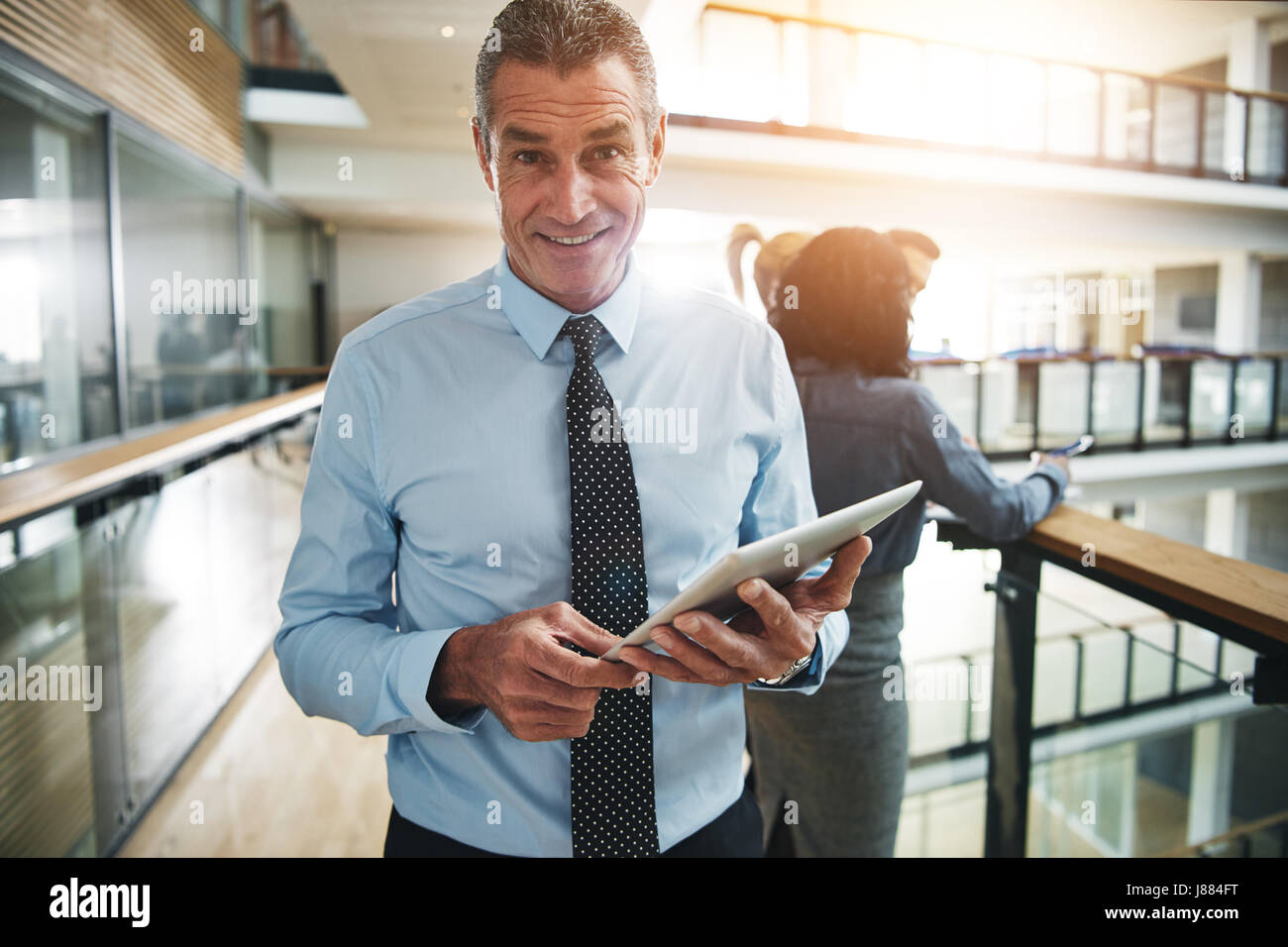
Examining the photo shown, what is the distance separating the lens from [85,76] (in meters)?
3.76

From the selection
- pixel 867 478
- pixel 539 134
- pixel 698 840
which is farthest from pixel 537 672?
pixel 867 478

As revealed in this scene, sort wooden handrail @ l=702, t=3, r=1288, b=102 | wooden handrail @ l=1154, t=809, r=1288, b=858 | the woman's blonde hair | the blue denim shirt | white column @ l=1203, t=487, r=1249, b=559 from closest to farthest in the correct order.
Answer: the blue denim shirt < wooden handrail @ l=1154, t=809, r=1288, b=858 < the woman's blonde hair < wooden handrail @ l=702, t=3, r=1288, b=102 < white column @ l=1203, t=487, r=1249, b=559

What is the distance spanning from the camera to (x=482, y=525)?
106cm

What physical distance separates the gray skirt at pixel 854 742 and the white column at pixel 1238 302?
12.8 metres

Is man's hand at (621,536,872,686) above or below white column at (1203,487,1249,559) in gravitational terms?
above

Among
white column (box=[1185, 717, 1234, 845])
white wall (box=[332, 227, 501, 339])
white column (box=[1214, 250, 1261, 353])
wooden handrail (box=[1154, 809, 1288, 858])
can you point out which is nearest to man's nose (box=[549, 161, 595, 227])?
white column (box=[1185, 717, 1234, 845])

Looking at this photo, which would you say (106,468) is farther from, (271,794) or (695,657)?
(695,657)

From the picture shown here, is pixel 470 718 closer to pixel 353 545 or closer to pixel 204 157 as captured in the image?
pixel 353 545

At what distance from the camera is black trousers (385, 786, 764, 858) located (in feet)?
3.53

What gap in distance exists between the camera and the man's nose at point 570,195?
104cm

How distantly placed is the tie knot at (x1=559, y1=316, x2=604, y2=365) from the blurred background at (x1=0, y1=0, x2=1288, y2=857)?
0.23 metres

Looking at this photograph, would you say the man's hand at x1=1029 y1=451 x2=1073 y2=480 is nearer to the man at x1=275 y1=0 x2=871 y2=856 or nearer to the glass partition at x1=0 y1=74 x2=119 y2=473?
the man at x1=275 y1=0 x2=871 y2=856

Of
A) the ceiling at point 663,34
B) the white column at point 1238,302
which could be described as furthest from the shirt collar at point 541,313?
the white column at point 1238,302

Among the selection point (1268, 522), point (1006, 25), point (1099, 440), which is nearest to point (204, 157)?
point (1006, 25)
